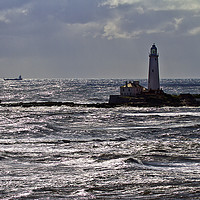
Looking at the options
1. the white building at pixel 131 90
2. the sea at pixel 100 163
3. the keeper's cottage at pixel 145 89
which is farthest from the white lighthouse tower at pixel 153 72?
→ the sea at pixel 100 163

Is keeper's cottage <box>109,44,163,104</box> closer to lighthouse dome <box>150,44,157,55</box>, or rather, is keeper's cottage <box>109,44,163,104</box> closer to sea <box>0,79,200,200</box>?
lighthouse dome <box>150,44,157,55</box>

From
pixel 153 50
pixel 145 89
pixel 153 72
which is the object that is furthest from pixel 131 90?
pixel 153 50

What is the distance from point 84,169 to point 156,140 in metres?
10.3

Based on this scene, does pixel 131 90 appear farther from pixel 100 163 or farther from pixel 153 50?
pixel 100 163

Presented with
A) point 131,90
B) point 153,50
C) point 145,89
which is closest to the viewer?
point 131,90

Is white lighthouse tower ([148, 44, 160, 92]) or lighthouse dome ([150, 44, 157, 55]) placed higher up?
lighthouse dome ([150, 44, 157, 55])

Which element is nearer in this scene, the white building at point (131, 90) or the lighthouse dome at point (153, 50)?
the white building at point (131, 90)

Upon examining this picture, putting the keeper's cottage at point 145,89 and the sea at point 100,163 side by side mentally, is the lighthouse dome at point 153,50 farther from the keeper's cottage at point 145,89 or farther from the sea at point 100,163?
the sea at point 100,163

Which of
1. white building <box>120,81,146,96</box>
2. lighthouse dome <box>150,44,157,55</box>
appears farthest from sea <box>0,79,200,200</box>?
lighthouse dome <box>150,44,157,55</box>

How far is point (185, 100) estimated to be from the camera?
2793 inches

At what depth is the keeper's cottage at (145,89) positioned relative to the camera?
7375 cm

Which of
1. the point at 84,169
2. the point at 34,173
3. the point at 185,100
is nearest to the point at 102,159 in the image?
the point at 84,169

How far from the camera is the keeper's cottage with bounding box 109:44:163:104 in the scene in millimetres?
73750

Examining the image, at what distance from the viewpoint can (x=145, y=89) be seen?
77688 millimetres
